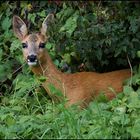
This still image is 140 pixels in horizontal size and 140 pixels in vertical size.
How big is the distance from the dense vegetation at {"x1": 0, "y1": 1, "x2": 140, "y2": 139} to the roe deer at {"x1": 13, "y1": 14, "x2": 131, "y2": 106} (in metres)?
0.21

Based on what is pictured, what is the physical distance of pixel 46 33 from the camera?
9.05 metres

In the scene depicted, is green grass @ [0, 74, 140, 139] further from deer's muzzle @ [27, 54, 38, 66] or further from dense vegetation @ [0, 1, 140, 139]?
deer's muzzle @ [27, 54, 38, 66]

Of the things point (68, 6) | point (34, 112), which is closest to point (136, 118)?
point (34, 112)

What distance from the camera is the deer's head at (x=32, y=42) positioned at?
8517mm

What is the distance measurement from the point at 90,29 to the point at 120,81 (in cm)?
91

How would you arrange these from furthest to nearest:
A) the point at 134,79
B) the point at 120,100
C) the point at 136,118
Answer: the point at 134,79 < the point at 120,100 < the point at 136,118

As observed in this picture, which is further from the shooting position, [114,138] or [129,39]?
[129,39]

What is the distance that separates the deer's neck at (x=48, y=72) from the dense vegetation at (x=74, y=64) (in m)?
0.18

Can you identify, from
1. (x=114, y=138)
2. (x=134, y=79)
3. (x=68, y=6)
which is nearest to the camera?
(x=114, y=138)

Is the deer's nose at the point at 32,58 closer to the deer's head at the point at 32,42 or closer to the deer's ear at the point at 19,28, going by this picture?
the deer's head at the point at 32,42

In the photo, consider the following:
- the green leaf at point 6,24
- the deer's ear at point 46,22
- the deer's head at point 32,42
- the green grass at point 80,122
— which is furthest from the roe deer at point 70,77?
the green leaf at point 6,24

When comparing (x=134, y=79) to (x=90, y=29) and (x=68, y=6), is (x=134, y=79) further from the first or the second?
(x=68, y=6)

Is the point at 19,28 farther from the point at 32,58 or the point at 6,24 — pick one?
the point at 6,24

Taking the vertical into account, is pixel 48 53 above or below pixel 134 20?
below
